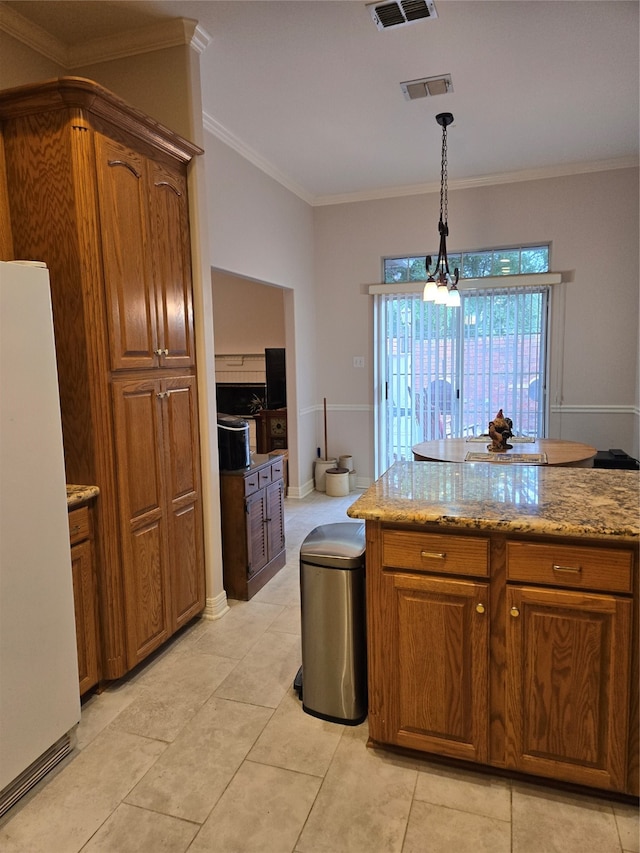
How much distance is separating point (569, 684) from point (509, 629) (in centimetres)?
23

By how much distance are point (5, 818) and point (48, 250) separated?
1974 millimetres

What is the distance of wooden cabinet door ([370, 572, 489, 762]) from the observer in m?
A: 1.72

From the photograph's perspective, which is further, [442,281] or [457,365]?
[457,365]

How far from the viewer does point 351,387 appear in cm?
568

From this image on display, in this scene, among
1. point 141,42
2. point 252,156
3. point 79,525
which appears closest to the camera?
point 79,525

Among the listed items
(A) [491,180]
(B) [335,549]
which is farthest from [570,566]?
(A) [491,180]

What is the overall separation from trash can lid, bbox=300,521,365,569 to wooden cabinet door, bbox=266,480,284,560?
1.26 meters

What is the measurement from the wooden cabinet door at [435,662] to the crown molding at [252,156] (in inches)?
127

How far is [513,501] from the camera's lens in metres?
1.81

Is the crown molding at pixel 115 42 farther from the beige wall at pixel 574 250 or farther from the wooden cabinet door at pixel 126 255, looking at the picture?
the beige wall at pixel 574 250

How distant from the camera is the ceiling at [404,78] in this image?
2.54 m

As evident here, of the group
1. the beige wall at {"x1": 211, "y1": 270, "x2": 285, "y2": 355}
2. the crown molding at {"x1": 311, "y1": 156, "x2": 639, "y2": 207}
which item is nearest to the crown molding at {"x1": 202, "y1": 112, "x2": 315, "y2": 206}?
the crown molding at {"x1": 311, "y1": 156, "x2": 639, "y2": 207}

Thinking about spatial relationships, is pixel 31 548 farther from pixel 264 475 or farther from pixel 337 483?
pixel 337 483

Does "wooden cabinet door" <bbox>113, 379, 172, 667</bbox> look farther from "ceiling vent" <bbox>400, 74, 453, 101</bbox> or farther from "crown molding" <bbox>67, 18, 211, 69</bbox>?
"ceiling vent" <bbox>400, 74, 453, 101</bbox>
